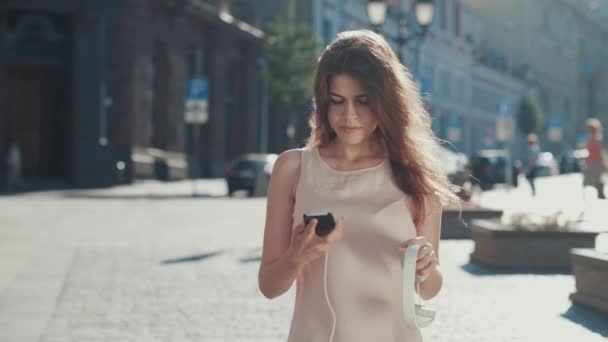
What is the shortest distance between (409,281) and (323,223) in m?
0.32

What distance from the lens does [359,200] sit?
304 centimetres

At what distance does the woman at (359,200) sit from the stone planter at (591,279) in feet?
18.4

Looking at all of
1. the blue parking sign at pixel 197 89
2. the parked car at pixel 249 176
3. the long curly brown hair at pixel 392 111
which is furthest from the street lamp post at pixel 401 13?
the long curly brown hair at pixel 392 111

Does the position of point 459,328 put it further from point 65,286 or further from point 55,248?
point 55,248

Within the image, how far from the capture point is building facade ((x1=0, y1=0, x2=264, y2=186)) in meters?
34.0

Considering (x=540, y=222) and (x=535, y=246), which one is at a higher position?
(x=540, y=222)

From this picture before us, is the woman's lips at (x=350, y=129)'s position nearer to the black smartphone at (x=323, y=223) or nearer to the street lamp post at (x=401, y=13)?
the black smartphone at (x=323, y=223)

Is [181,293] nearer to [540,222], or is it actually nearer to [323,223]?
[540,222]

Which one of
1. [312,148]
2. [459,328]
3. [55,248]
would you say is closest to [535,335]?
[459,328]

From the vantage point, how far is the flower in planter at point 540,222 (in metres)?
12.1

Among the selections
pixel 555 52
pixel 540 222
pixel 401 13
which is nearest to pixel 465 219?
pixel 540 222

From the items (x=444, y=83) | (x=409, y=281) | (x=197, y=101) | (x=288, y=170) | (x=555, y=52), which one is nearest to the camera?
(x=409, y=281)

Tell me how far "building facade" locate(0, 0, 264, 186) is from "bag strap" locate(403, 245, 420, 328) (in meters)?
31.5

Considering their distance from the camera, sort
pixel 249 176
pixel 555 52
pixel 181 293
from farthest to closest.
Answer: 1. pixel 555 52
2. pixel 249 176
3. pixel 181 293
